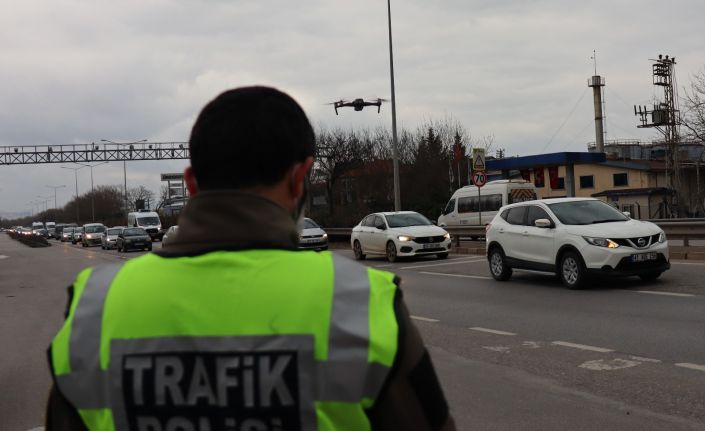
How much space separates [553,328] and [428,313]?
2.49 m

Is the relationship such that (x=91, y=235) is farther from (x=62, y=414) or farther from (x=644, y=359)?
(x=62, y=414)

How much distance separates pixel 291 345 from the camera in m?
1.43

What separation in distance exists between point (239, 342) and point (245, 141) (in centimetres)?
45

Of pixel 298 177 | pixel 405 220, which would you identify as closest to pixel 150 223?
pixel 405 220

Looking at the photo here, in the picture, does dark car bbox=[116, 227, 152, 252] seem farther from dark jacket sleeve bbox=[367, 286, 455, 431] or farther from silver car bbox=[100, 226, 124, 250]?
dark jacket sleeve bbox=[367, 286, 455, 431]

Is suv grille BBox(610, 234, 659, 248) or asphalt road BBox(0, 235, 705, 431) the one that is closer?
asphalt road BBox(0, 235, 705, 431)

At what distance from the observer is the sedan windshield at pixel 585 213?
13461mm

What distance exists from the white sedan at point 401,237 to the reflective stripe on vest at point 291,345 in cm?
1985

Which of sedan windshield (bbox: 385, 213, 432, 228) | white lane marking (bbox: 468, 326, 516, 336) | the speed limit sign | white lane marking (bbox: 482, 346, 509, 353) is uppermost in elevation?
the speed limit sign

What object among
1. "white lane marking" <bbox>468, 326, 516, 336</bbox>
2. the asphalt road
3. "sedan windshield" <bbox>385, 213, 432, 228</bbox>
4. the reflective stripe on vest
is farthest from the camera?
"sedan windshield" <bbox>385, 213, 432, 228</bbox>

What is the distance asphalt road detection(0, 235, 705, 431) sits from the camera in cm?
555

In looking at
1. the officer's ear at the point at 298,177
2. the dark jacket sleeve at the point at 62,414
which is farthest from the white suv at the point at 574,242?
the dark jacket sleeve at the point at 62,414

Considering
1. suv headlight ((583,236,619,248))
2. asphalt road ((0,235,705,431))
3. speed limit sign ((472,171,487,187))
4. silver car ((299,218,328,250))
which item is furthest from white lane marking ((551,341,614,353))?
silver car ((299,218,328,250))

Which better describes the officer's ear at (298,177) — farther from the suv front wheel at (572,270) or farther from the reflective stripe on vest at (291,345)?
the suv front wheel at (572,270)
